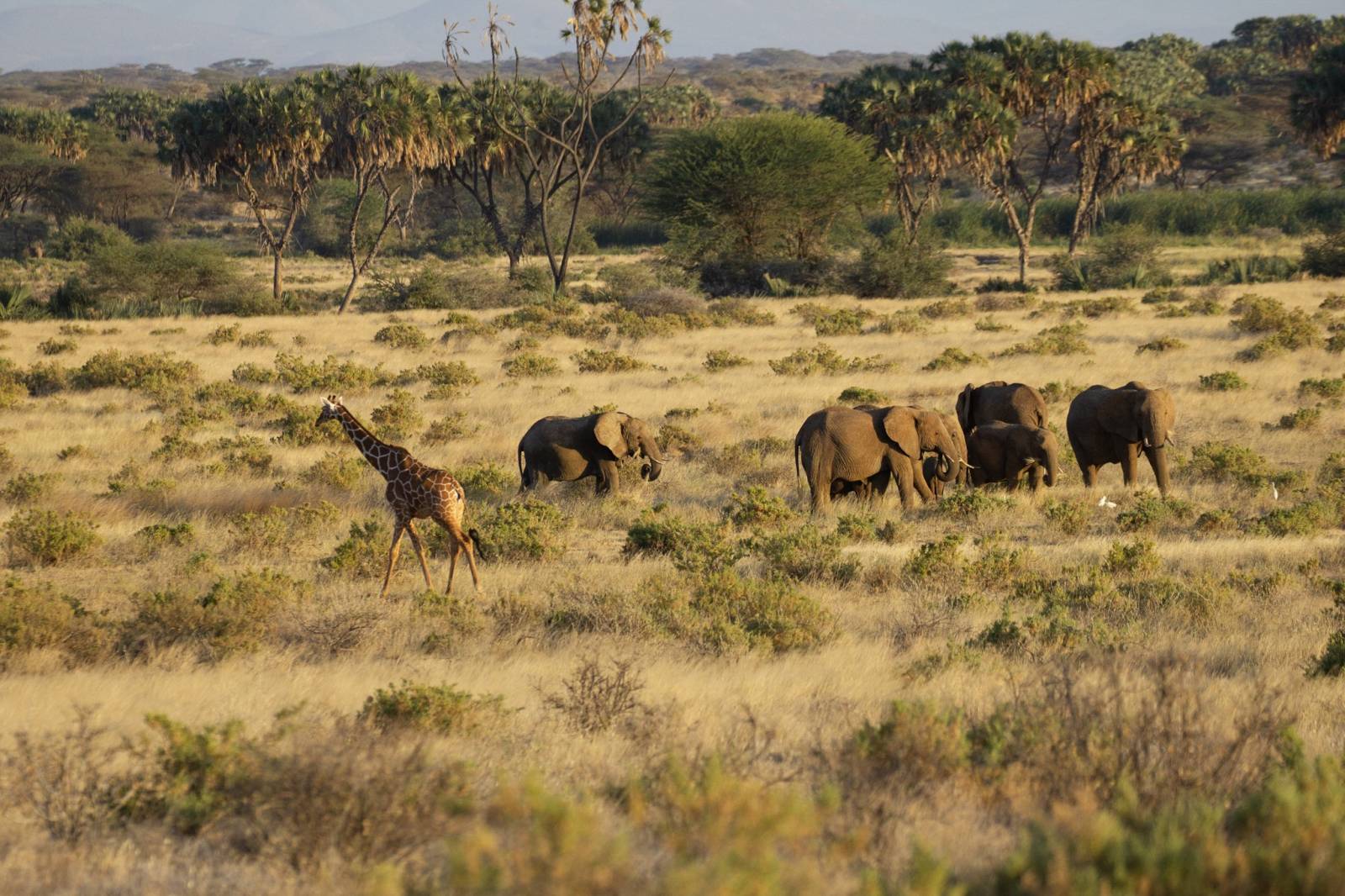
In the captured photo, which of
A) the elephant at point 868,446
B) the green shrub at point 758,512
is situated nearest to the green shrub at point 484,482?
the green shrub at point 758,512

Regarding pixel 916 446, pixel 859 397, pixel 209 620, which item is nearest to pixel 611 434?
pixel 916 446

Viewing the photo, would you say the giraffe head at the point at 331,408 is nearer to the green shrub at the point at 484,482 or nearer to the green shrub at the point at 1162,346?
the green shrub at the point at 484,482

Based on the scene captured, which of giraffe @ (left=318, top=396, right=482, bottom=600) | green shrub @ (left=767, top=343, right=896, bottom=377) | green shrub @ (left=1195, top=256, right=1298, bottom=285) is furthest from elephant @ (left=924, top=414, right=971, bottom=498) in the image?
green shrub @ (left=1195, top=256, right=1298, bottom=285)

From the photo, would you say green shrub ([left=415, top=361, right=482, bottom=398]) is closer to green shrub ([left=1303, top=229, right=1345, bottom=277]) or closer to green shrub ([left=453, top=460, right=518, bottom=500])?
green shrub ([left=453, top=460, right=518, bottom=500])

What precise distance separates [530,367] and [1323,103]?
3706 cm

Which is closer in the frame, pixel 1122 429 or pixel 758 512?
pixel 758 512

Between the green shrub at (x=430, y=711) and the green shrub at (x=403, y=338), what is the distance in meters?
21.8

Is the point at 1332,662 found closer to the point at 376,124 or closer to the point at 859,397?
the point at 859,397

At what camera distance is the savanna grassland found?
420 cm

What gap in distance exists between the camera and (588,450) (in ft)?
45.5

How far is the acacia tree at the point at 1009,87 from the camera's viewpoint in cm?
4559

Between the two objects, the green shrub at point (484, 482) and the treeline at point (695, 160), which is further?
the treeline at point (695, 160)

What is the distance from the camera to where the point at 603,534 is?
12.5 m

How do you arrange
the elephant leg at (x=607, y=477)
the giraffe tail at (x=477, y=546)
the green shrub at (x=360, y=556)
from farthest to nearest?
the elephant leg at (x=607, y=477) < the green shrub at (x=360, y=556) < the giraffe tail at (x=477, y=546)
